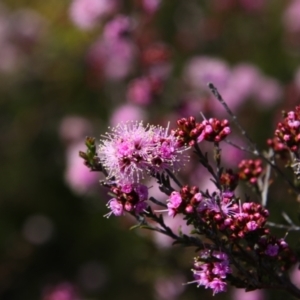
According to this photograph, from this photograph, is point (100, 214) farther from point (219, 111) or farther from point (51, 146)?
point (219, 111)

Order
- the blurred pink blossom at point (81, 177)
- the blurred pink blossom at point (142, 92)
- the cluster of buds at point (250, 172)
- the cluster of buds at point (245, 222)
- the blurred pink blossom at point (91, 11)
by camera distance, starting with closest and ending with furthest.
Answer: the cluster of buds at point (245, 222)
the cluster of buds at point (250, 172)
the blurred pink blossom at point (142, 92)
the blurred pink blossom at point (91, 11)
the blurred pink blossom at point (81, 177)

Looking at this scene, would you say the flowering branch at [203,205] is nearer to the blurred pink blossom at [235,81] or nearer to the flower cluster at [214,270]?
the flower cluster at [214,270]

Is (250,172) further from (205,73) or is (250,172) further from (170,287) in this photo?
(205,73)

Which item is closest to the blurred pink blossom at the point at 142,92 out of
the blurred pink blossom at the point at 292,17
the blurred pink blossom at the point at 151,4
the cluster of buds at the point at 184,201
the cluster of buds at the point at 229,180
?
the blurred pink blossom at the point at 151,4

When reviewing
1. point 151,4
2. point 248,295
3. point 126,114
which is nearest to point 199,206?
point 151,4

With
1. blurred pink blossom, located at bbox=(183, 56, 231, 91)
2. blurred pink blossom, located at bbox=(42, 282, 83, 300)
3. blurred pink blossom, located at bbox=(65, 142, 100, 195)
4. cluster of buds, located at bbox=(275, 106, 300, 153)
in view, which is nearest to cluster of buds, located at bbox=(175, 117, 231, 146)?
cluster of buds, located at bbox=(275, 106, 300, 153)

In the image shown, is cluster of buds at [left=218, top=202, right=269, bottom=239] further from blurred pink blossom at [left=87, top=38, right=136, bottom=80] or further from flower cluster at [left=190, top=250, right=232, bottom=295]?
blurred pink blossom at [left=87, top=38, right=136, bottom=80]
